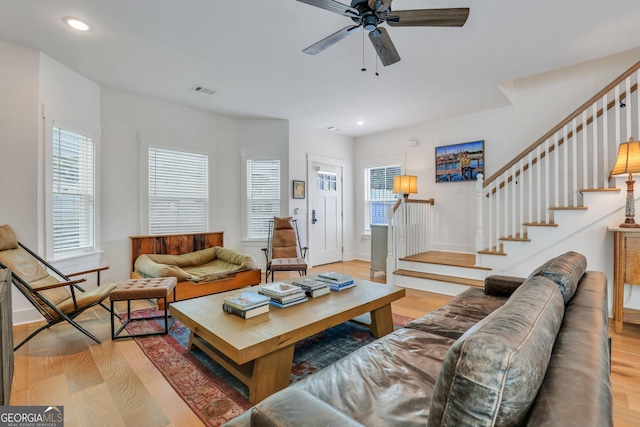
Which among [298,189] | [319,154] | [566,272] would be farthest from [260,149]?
[566,272]

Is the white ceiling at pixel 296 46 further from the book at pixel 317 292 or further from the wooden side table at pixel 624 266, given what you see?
the book at pixel 317 292

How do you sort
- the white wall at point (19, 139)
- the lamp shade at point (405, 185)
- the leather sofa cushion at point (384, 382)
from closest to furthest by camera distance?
the leather sofa cushion at point (384, 382)
the white wall at point (19, 139)
the lamp shade at point (405, 185)

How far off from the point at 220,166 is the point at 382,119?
2.94m

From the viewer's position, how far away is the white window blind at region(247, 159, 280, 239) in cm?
524

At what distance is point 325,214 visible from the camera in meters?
5.93

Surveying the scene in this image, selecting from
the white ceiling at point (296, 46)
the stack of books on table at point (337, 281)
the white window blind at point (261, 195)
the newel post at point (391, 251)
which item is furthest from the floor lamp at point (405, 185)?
the stack of books on table at point (337, 281)

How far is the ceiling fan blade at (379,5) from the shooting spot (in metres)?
1.81

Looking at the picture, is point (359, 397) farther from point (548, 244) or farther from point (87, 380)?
point (548, 244)

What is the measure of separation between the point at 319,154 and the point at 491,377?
17.8ft

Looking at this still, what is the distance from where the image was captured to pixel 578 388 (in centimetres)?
65

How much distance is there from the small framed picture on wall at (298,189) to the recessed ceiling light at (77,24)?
3.34 metres

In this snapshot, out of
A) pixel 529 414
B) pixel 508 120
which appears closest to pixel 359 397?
pixel 529 414

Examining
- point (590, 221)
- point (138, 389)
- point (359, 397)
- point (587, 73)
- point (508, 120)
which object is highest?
point (587, 73)

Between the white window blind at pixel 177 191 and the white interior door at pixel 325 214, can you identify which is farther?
the white interior door at pixel 325 214
